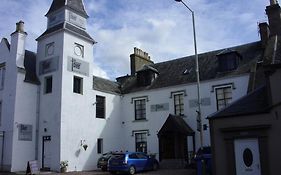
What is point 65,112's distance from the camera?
26266 mm

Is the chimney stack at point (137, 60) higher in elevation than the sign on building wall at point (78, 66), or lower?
higher

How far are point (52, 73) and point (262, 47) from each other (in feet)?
55.4

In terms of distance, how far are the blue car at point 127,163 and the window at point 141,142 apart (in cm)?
643

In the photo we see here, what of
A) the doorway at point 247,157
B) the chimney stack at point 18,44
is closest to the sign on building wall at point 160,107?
the chimney stack at point 18,44

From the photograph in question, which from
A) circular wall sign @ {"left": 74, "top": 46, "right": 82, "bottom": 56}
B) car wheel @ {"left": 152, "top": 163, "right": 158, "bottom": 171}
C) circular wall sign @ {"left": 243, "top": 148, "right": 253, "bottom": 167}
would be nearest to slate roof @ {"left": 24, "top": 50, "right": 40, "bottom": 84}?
circular wall sign @ {"left": 74, "top": 46, "right": 82, "bottom": 56}

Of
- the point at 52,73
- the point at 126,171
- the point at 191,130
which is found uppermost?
the point at 52,73

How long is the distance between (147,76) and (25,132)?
11.9m

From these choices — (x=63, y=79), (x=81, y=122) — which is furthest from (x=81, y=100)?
(x=63, y=79)

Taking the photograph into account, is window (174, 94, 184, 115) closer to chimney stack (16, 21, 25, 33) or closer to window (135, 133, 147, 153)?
window (135, 133, 147, 153)

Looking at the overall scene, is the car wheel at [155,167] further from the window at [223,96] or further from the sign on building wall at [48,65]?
the sign on building wall at [48,65]

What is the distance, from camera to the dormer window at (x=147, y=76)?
3167 centimetres

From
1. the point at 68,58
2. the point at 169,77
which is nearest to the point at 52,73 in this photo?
the point at 68,58

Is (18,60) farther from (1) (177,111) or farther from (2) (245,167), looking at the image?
(2) (245,167)

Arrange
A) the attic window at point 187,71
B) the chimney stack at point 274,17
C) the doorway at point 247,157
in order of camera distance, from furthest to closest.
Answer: the attic window at point 187,71 → the chimney stack at point 274,17 → the doorway at point 247,157
